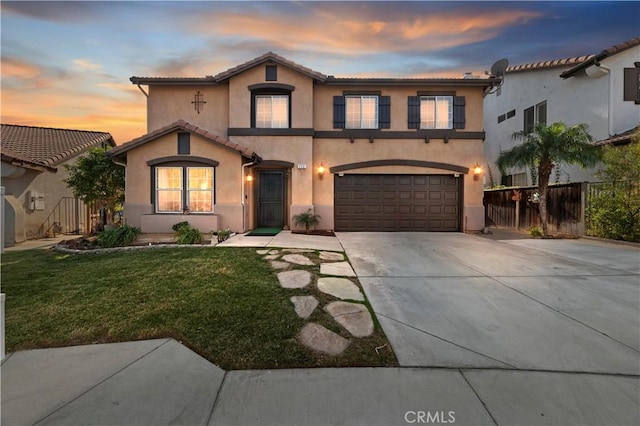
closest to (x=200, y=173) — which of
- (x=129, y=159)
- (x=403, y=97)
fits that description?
(x=129, y=159)

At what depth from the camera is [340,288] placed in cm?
495

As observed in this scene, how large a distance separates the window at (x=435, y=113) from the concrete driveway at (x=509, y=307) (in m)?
6.54

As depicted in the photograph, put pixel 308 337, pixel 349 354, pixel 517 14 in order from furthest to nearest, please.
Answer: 1. pixel 517 14
2. pixel 308 337
3. pixel 349 354

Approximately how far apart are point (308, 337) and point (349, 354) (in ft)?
1.75

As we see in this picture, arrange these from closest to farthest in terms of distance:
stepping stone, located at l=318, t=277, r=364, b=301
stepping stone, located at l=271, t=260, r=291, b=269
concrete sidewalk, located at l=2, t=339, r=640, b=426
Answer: concrete sidewalk, located at l=2, t=339, r=640, b=426, stepping stone, located at l=318, t=277, r=364, b=301, stepping stone, located at l=271, t=260, r=291, b=269

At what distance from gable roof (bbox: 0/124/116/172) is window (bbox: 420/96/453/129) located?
14.4 m

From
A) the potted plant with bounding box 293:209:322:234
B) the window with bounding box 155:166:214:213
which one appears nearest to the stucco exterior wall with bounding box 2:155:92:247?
the window with bounding box 155:166:214:213

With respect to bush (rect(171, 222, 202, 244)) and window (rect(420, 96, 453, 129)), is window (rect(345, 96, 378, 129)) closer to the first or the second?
window (rect(420, 96, 453, 129))

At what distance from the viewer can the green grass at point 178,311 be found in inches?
125

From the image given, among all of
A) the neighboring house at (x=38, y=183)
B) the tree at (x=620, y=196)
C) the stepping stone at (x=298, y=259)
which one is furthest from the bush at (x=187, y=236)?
the tree at (x=620, y=196)

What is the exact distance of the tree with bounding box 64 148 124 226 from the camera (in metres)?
10.8

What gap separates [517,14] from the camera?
802 cm

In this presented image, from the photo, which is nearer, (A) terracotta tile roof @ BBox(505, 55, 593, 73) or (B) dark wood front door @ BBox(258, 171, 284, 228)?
(B) dark wood front door @ BBox(258, 171, 284, 228)

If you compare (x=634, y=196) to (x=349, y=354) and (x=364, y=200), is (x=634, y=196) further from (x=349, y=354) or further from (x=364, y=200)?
(x=349, y=354)
